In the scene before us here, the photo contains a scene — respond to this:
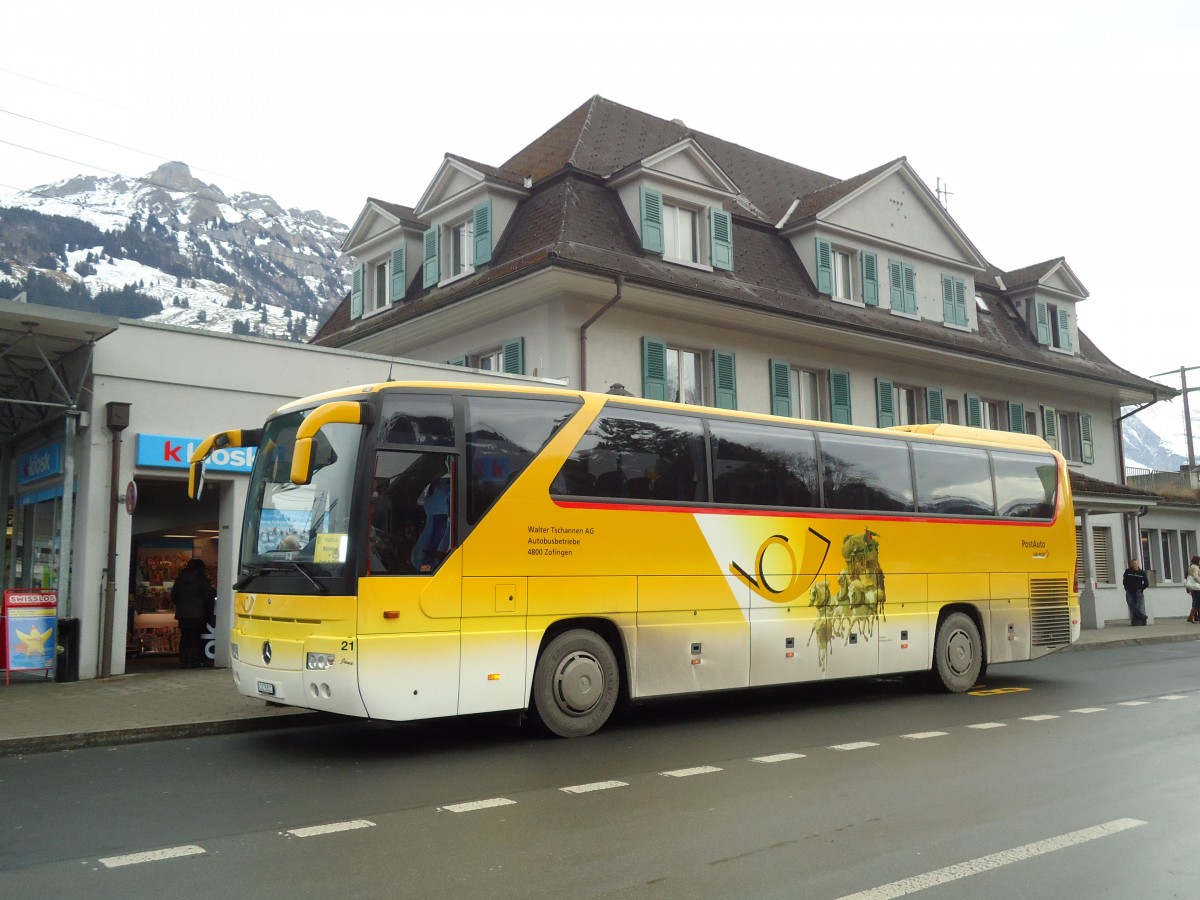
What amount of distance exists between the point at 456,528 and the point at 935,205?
2435 centimetres

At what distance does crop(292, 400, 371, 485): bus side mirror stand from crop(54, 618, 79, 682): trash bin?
731 centimetres

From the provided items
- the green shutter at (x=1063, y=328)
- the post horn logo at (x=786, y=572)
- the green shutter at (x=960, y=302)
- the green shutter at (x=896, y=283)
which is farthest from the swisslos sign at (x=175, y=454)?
the green shutter at (x=1063, y=328)

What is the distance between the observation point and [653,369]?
22.5 meters

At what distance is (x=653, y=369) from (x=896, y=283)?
970 cm

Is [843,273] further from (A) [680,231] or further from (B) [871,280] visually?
(A) [680,231]

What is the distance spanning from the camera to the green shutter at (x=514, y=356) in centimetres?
2216

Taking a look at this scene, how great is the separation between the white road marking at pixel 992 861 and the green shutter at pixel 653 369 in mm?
16278

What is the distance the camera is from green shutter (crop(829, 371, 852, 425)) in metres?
26.2

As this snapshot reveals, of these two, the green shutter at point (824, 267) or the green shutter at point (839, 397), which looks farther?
the green shutter at point (824, 267)

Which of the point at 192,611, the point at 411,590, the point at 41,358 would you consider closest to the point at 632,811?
the point at 411,590

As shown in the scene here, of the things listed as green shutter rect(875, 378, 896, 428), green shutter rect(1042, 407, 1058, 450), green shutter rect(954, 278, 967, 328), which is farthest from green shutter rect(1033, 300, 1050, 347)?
green shutter rect(875, 378, 896, 428)

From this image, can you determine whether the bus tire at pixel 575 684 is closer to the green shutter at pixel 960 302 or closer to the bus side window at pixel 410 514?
the bus side window at pixel 410 514

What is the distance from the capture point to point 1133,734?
10320mm

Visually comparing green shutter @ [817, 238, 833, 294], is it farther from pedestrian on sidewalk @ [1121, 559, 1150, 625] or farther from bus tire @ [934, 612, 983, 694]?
bus tire @ [934, 612, 983, 694]
